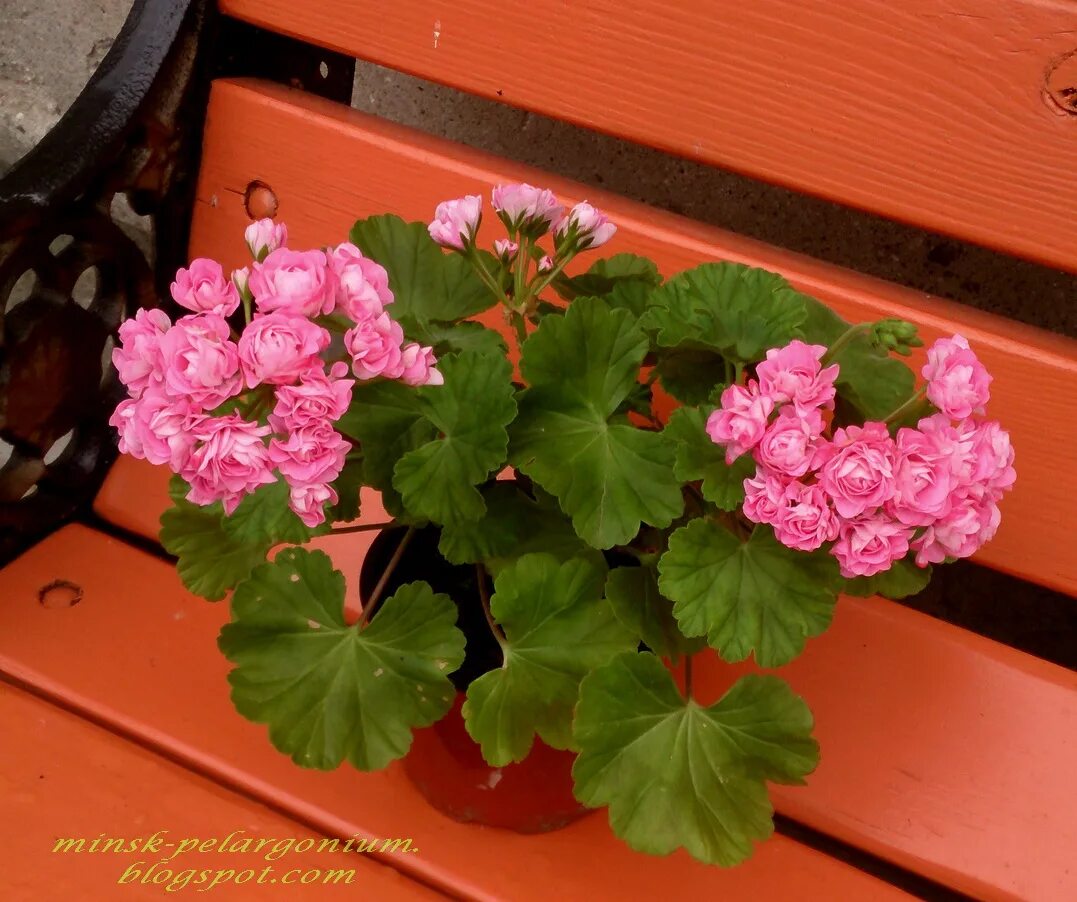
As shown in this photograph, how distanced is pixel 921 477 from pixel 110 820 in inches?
26.8

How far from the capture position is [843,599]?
2.96ft

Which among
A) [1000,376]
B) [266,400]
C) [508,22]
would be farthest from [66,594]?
[1000,376]

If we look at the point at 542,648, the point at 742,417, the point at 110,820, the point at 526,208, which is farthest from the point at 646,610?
the point at 110,820

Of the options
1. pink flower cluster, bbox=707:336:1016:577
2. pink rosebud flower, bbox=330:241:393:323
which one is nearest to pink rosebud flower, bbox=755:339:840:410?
pink flower cluster, bbox=707:336:1016:577

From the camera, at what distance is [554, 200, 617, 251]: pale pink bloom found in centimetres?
61

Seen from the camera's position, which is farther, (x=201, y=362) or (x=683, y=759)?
(x=683, y=759)

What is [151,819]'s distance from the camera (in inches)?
29.7

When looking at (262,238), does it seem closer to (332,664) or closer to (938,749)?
(332,664)

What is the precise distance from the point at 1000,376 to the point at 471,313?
48cm

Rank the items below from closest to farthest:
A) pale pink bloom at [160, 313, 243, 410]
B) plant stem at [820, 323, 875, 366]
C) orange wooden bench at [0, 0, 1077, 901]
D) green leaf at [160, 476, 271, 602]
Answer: pale pink bloom at [160, 313, 243, 410] → plant stem at [820, 323, 875, 366] → green leaf at [160, 476, 271, 602] → orange wooden bench at [0, 0, 1077, 901]

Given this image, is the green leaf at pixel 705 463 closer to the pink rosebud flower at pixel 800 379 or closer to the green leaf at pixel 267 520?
the pink rosebud flower at pixel 800 379

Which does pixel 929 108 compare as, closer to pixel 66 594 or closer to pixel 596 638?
pixel 596 638

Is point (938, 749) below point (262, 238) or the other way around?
below

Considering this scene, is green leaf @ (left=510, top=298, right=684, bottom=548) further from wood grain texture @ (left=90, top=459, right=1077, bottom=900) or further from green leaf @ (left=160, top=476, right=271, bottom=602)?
wood grain texture @ (left=90, top=459, right=1077, bottom=900)
